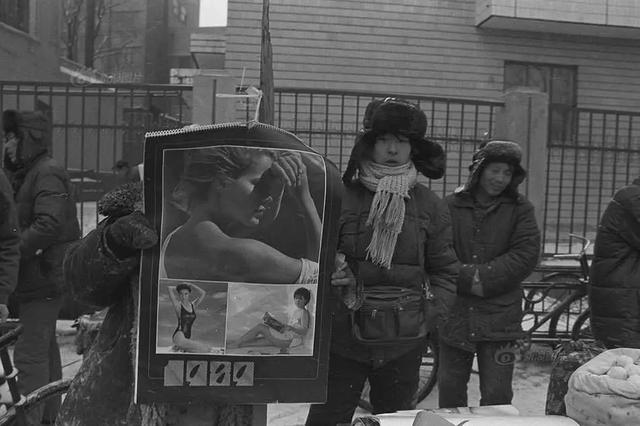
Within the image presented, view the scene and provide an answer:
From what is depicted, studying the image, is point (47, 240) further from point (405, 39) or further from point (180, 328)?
point (405, 39)

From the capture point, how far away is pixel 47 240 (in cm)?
358

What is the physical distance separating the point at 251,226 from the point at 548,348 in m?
4.72

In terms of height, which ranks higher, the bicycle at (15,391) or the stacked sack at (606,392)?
the stacked sack at (606,392)

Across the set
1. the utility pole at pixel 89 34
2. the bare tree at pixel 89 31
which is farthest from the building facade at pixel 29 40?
the utility pole at pixel 89 34

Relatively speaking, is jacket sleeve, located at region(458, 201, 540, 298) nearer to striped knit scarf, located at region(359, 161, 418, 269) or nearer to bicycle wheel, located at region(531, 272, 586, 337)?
striped knit scarf, located at region(359, 161, 418, 269)

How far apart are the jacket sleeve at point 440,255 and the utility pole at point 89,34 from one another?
99.1ft

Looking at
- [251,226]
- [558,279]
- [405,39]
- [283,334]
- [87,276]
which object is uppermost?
[405,39]

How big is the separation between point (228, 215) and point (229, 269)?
15cm

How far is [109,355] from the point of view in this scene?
1826 millimetres

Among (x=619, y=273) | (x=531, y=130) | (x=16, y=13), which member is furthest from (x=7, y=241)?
(x=16, y=13)

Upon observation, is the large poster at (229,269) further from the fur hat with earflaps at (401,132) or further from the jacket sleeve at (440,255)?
the jacket sleeve at (440,255)

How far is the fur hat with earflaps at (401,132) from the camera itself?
8.25 feet

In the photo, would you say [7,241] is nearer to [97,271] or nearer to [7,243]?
[7,243]

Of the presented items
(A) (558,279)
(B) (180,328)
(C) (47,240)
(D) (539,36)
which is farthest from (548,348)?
(D) (539,36)
